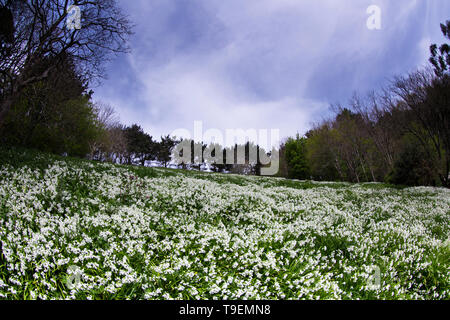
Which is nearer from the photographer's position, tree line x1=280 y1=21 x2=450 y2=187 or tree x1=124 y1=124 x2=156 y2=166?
tree line x1=280 y1=21 x2=450 y2=187

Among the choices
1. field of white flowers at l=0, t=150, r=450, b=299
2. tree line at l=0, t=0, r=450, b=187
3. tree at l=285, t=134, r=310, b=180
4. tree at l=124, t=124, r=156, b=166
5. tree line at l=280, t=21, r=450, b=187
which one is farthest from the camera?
tree at l=124, t=124, r=156, b=166

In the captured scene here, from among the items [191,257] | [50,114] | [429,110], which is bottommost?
[191,257]

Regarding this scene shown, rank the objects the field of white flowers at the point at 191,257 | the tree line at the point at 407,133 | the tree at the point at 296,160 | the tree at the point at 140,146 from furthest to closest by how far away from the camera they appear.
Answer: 1. the tree at the point at 140,146
2. the tree at the point at 296,160
3. the tree line at the point at 407,133
4. the field of white flowers at the point at 191,257

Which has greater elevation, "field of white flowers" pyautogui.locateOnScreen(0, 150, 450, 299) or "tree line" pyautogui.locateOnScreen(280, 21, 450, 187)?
"tree line" pyautogui.locateOnScreen(280, 21, 450, 187)

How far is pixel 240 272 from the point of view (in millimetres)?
3637

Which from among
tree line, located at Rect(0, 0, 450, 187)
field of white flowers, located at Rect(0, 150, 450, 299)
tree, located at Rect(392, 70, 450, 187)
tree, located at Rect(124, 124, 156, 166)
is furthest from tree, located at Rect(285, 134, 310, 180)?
field of white flowers, located at Rect(0, 150, 450, 299)

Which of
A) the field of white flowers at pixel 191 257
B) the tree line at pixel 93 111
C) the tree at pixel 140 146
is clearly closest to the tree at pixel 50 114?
the tree line at pixel 93 111

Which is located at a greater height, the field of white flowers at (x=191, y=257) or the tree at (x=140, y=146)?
the tree at (x=140, y=146)

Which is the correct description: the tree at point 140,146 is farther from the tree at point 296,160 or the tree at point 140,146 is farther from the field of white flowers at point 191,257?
the field of white flowers at point 191,257

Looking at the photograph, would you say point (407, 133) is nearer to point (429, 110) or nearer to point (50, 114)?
point (429, 110)

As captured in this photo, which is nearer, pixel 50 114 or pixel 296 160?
pixel 50 114

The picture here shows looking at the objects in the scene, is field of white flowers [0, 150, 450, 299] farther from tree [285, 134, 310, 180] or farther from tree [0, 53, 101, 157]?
tree [285, 134, 310, 180]

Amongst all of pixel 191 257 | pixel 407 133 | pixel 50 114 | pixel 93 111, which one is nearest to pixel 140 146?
pixel 93 111
